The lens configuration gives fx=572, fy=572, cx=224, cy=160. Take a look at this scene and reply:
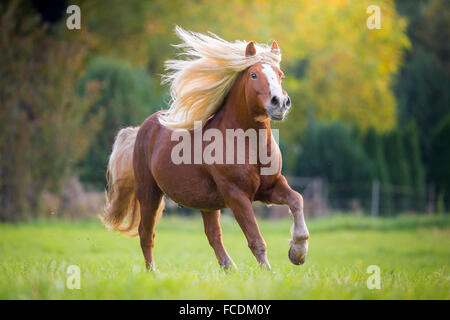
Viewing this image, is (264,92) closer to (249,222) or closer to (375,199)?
(249,222)

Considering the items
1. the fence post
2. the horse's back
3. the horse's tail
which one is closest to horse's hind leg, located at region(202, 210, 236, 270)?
the horse's back

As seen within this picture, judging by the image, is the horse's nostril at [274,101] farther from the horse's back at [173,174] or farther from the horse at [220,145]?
the horse's back at [173,174]

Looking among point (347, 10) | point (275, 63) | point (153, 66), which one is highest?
point (347, 10)

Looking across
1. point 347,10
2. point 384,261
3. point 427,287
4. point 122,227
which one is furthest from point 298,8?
point 427,287

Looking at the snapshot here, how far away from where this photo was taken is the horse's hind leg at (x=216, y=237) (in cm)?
682

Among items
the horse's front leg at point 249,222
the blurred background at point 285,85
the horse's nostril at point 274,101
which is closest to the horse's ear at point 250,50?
the horse's nostril at point 274,101

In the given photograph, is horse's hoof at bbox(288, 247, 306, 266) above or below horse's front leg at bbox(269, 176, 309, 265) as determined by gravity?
below

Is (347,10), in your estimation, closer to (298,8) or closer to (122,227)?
(298,8)

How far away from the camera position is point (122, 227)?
26.5 ft

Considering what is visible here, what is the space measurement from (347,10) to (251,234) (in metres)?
31.0

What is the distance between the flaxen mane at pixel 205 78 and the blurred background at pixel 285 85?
3.68ft

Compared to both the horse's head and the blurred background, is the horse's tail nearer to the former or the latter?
the blurred background

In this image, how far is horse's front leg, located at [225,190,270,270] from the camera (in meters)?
5.77

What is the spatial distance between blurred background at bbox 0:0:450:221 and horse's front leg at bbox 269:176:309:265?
225 cm
